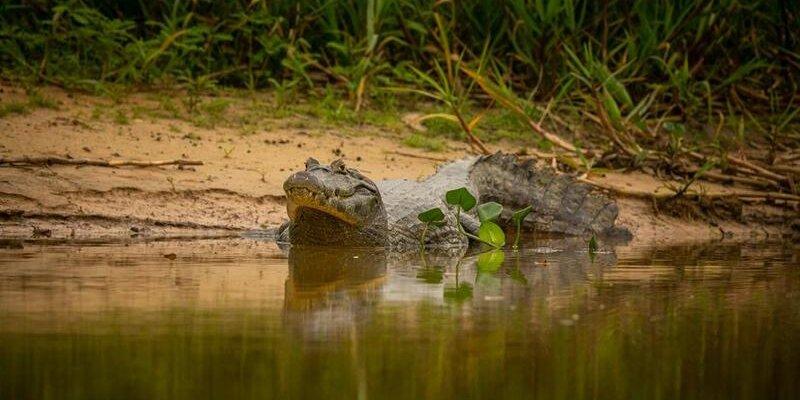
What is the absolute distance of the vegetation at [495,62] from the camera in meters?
9.29

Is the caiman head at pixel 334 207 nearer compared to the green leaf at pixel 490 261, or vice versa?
the green leaf at pixel 490 261

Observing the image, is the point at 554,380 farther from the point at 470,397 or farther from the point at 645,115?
the point at 645,115

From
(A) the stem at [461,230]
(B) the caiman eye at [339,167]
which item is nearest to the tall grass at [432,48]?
(A) the stem at [461,230]

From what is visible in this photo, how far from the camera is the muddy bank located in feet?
23.0

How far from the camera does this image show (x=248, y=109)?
9.41 meters

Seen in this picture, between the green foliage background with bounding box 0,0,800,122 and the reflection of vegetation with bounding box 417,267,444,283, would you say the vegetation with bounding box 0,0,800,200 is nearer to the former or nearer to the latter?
the green foliage background with bounding box 0,0,800,122

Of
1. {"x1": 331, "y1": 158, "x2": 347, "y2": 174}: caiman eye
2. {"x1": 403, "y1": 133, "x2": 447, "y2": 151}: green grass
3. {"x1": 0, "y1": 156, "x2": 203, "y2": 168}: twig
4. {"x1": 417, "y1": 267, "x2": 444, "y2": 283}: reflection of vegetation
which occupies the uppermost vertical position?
{"x1": 403, "y1": 133, "x2": 447, "y2": 151}: green grass

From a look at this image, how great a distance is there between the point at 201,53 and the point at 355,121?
5.23 ft

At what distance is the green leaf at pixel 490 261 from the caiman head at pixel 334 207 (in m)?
0.73

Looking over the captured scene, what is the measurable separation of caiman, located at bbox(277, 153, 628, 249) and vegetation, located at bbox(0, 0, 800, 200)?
64cm

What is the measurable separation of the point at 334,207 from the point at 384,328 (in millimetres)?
3006

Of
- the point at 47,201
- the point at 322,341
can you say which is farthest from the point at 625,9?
the point at 322,341

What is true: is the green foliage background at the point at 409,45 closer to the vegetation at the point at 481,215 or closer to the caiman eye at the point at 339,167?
the vegetation at the point at 481,215

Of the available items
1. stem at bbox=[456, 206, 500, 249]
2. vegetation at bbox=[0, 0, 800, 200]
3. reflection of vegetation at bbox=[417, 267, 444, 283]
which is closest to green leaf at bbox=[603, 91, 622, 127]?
vegetation at bbox=[0, 0, 800, 200]
